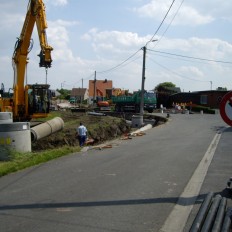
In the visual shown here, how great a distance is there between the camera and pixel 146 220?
21.7 feet

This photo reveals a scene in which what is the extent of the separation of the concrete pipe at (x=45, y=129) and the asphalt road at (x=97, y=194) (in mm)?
13054

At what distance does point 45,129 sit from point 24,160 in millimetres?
15147

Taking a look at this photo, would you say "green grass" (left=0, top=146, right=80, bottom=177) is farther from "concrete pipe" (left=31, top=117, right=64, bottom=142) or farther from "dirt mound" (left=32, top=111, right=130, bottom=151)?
"concrete pipe" (left=31, top=117, right=64, bottom=142)

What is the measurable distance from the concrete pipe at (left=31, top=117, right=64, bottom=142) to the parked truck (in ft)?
90.9

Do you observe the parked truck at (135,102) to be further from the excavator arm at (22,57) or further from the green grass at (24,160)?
the green grass at (24,160)

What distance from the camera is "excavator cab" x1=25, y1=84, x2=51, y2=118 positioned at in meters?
29.9

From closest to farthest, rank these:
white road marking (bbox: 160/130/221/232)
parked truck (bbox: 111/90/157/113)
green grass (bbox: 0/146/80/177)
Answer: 1. white road marking (bbox: 160/130/221/232)
2. green grass (bbox: 0/146/80/177)
3. parked truck (bbox: 111/90/157/113)

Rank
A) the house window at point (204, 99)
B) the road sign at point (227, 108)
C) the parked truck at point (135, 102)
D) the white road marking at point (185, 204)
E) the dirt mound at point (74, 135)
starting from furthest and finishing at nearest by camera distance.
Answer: the house window at point (204, 99), the parked truck at point (135, 102), the dirt mound at point (74, 135), the road sign at point (227, 108), the white road marking at point (185, 204)

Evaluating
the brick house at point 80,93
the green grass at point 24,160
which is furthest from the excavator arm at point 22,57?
the brick house at point 80,93

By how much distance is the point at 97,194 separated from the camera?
8391 mm

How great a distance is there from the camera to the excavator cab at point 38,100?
29.9 meters

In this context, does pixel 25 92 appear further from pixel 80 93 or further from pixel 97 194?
pixel 80 93

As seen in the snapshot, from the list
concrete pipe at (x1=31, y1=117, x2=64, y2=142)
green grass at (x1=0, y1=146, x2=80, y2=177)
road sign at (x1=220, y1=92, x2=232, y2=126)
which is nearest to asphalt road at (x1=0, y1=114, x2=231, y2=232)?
green grass at (x1=0, y1=146, x2=80, y2=177)

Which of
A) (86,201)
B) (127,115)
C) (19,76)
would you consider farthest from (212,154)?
(127,115)
